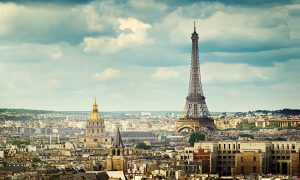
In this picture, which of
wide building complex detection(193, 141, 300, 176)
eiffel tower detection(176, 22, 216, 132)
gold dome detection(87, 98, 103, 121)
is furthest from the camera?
gold dome detection(87, 98, 103, 121)

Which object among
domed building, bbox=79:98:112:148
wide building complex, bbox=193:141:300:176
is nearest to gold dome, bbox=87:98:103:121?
domed building, bbox=79:98:112:148

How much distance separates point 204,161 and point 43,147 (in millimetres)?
50444

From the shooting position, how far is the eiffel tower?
16525 cm

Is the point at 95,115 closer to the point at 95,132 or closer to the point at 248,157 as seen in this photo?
the point at 95,132

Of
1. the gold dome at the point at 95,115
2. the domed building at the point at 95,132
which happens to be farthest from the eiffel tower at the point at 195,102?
the gold dome at the point at 95,115

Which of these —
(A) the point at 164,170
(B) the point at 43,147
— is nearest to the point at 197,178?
(A) the point at 164,170

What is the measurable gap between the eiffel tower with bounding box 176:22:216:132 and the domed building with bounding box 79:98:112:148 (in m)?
10.8

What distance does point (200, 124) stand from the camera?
548 ft

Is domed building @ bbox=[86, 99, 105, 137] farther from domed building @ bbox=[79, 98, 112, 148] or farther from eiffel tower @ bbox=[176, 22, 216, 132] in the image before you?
eiffel tower @ bbox=[176, 22, 216, 132]

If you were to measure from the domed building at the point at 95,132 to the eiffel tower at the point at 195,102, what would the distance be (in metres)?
10.8

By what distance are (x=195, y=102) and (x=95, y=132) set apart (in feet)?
52.9

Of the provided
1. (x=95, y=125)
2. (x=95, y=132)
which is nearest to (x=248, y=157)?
(x=95, y=132)

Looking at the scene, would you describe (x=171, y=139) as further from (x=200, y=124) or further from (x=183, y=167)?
(x=183, y=167)

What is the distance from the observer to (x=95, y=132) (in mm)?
175375
